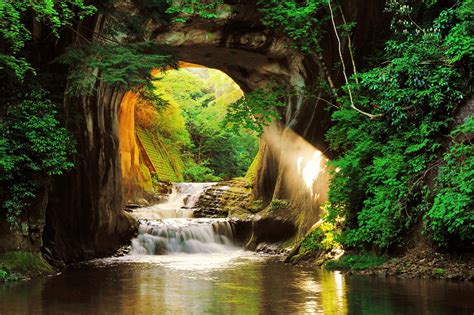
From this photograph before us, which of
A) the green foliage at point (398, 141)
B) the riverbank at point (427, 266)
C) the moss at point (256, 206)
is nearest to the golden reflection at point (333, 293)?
the riverbank at point (427, 266)

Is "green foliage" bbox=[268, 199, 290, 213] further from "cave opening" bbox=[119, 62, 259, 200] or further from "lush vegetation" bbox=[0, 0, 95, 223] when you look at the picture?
"lush vegetation" bbox=[0, 0, 95, 223]

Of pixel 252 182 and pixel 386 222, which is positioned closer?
pixel 386 222

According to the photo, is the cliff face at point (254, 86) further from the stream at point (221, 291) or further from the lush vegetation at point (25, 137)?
the stream at point (221, 291)

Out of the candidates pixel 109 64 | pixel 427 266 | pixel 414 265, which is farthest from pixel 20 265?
pixel 427 266

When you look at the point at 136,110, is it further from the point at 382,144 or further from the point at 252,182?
the point at 382,144

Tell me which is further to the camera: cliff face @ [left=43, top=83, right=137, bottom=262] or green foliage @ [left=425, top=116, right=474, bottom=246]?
cliff face @ [left=43, top=83, right=137, bottom=262]

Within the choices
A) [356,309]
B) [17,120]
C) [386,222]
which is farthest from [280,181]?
[356,309]

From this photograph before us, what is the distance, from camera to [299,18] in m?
13.3

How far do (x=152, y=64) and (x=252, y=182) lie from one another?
498 inches

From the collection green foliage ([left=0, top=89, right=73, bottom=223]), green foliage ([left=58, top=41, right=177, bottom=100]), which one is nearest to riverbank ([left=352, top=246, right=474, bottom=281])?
green foliage ([left=58, top=41, right=177, bottom=100])

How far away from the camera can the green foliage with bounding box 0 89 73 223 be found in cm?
1023

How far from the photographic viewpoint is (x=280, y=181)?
1830cm

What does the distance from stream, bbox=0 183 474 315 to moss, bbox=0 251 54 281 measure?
0.43m

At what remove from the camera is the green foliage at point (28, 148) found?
403 inches
